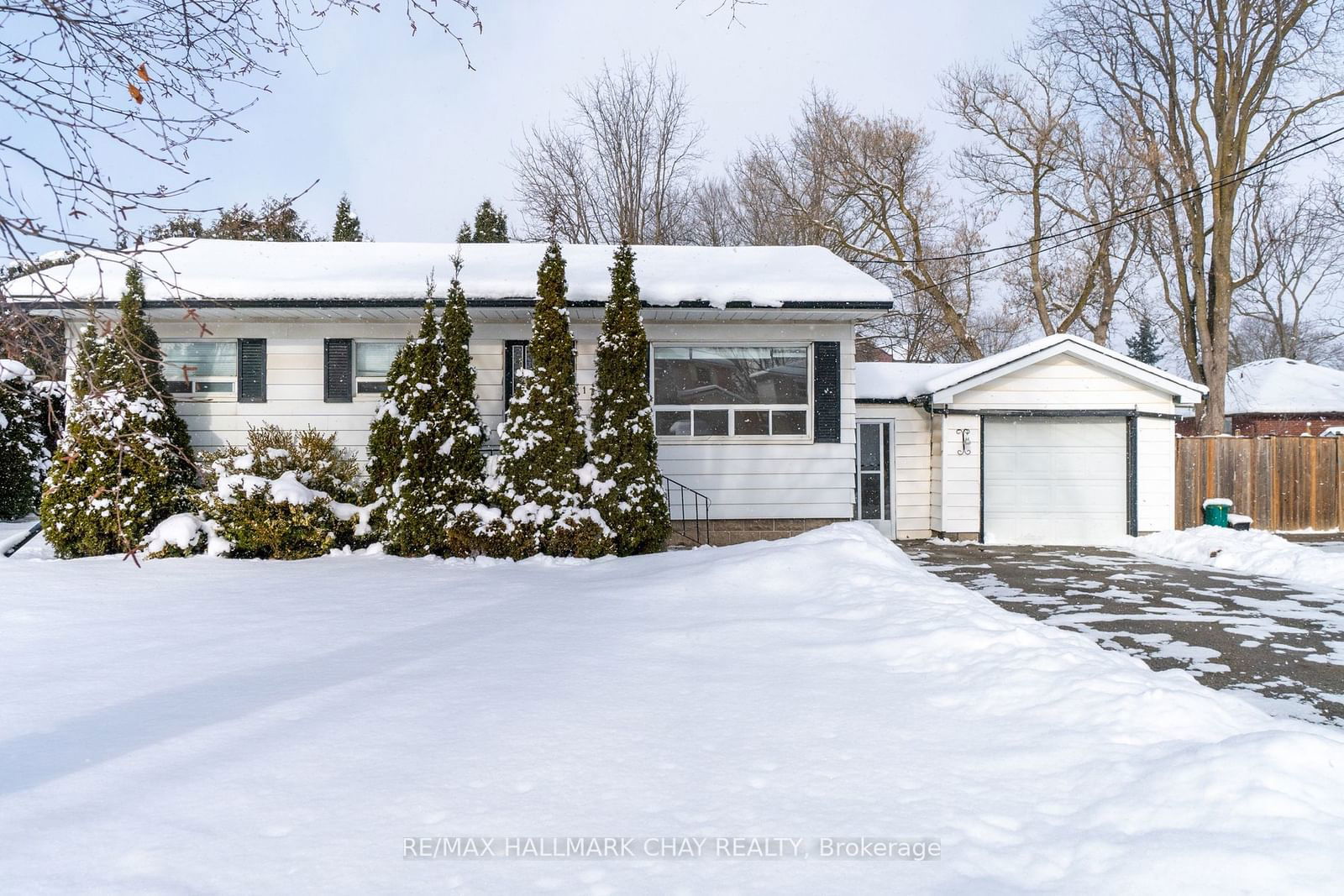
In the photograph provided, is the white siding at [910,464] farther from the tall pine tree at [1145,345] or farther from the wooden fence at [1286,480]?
the tall pine tree at [1145,345]

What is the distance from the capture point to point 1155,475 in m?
13.3

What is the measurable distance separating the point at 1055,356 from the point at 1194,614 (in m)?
6.74

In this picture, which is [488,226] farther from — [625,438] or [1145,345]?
[1145,345]

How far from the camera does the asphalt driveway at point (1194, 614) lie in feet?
17.3

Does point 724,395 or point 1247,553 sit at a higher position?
point 724,395

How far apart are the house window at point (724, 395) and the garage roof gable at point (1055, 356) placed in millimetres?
3297

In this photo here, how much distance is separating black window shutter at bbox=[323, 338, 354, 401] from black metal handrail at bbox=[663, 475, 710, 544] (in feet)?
15.0

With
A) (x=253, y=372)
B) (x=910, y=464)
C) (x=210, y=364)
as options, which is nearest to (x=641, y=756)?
(x=253, y=372)

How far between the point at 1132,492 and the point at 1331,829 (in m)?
12.2

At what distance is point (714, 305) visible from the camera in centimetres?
1026

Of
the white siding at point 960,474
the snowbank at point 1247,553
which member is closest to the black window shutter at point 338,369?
the white siding at point 960,474

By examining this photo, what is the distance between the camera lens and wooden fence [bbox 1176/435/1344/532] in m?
14.5

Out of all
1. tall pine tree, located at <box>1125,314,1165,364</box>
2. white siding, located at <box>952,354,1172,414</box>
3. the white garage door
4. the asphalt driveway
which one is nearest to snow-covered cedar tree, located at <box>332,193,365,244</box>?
white siding, located at <box>952,354,1172,414</box>

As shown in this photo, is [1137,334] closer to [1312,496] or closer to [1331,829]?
[1312,496]
